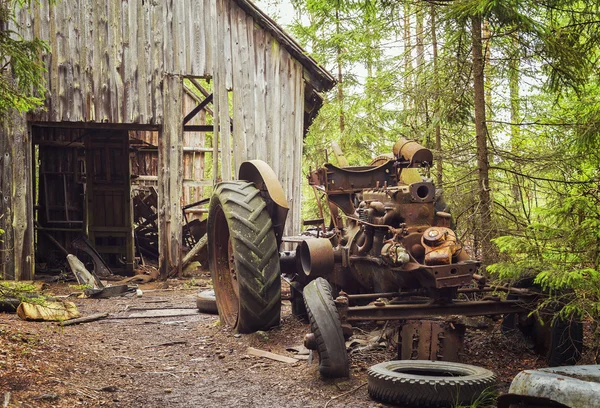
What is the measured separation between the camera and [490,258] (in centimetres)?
759

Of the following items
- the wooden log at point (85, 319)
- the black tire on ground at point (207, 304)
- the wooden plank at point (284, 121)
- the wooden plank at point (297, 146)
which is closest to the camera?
the wooden log at point (85, 319)

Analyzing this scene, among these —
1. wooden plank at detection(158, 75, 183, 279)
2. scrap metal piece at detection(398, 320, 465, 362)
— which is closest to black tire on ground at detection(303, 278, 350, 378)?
scrap metal piece at detection(398, 320, 465, 362)

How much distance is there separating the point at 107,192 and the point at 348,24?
300 inches

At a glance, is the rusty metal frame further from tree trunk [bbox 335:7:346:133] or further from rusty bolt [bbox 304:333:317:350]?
tree trunk [bbox 335:7:346:133]

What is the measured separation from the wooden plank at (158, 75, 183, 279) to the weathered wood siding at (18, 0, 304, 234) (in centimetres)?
12

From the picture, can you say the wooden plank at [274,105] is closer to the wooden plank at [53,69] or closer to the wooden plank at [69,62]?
the wooden plank at [69,62]

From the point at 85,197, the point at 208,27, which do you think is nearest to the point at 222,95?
the point at 208,27

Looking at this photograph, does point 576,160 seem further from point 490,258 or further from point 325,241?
point 325,241

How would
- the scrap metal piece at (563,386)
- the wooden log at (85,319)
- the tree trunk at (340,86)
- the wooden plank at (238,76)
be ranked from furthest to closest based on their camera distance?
the tree trunk at (340,86) → the wooden plank at (238,76) → the wooden log at (85,319) → the scrap metal piece at (563,386)

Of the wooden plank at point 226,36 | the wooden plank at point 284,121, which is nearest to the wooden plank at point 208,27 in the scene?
the wooden plank at point 226,36

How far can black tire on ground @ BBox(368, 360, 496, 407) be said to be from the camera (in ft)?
14.5

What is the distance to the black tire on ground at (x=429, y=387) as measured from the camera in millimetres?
4410

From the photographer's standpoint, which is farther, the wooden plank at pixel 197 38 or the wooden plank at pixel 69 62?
the wooden plank at pixel 197 38

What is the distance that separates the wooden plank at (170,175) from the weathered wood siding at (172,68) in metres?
0.12
